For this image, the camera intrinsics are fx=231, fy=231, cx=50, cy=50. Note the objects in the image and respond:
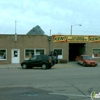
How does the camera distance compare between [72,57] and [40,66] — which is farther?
[72,57]

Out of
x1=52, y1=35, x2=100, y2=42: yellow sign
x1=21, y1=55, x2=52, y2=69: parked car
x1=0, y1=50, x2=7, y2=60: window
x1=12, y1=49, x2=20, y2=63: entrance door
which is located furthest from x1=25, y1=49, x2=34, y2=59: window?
x1=21, y1=55, x2=52, y2=69: parked car

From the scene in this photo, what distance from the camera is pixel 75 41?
35.5m

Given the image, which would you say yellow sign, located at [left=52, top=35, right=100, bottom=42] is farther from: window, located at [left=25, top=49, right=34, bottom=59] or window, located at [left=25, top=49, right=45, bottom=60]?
window, located at [left=25, top=49, right=34, bottom=59]

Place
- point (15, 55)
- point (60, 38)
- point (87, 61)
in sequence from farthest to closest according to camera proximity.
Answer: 1. point (60, 38)
2. point (15, 55)
3. point (87, 61)

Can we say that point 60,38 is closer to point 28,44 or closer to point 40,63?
point 28,44

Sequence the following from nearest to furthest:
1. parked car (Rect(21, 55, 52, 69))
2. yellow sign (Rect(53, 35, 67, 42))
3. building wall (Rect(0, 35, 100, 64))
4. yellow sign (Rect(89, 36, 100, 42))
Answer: parked car (Rect(21, 55, 52, 69)) < building wall (Rect(0, 35, 100, 64)) < yellow sign (Rect(53, 35, 67, 42)) < yellow sign (Rect(89, 36, 100, 42))

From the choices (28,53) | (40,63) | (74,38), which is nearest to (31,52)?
(28,53)

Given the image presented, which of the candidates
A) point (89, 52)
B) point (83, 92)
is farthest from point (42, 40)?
point (83, 92)

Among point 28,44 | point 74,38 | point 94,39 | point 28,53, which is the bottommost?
point 28,53

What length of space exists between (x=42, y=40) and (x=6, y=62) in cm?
613

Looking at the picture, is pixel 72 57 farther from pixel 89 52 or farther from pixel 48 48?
pixel 48 48

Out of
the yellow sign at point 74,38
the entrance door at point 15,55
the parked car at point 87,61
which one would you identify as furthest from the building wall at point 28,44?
the parked car at point 87,61

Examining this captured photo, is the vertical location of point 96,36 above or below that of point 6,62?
above

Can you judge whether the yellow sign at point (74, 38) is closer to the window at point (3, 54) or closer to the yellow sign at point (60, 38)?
the yellow sign at point (60, 38)
